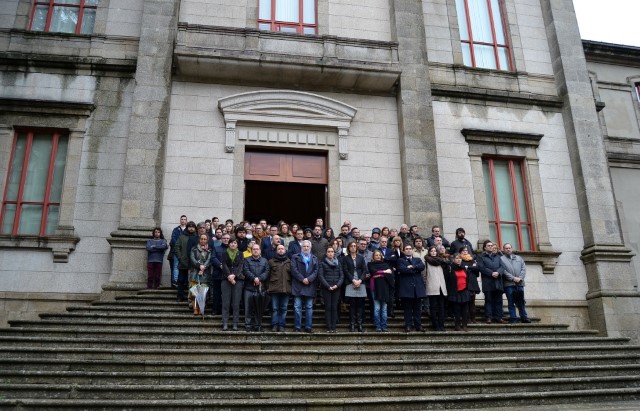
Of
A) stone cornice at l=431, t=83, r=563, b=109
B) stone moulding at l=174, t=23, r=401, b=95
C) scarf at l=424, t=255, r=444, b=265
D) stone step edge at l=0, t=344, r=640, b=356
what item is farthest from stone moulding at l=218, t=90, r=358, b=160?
stone step edge at l=0, t=344, r=640, b=356

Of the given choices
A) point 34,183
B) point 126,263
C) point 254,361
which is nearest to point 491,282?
point 254,361

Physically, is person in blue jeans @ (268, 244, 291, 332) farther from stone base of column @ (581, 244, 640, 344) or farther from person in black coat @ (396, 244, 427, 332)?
stone base of column @ (581, 244, 640, 344)

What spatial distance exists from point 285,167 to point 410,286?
17.7 feet

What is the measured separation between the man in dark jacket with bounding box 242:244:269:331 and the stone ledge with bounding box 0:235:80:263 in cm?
505

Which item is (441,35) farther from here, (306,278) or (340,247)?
(306,278)

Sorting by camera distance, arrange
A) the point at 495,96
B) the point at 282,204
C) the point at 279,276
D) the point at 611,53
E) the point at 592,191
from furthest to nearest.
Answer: the point at 611,53, the point at 282,204, the point at 495,96, the point at 592,191, the point at 279,276

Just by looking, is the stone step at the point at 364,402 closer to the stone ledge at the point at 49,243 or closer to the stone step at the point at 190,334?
the stone step at the point at 190,334

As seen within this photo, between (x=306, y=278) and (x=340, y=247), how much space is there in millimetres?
1334

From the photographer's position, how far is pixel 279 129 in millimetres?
13844

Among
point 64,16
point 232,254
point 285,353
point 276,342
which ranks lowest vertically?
point 285,353

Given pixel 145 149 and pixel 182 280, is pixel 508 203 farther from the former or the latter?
pixel 145 149

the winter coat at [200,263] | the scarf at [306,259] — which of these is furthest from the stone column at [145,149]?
the scarf at [306,259]

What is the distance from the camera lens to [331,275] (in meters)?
9.74

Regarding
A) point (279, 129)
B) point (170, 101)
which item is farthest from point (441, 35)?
point (170, 101)
